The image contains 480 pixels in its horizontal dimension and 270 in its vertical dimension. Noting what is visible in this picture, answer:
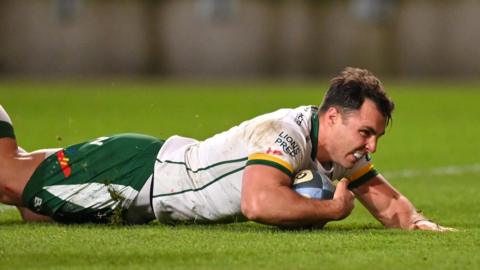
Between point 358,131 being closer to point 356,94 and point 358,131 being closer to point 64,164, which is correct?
point 356,94

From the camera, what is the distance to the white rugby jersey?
8.86m

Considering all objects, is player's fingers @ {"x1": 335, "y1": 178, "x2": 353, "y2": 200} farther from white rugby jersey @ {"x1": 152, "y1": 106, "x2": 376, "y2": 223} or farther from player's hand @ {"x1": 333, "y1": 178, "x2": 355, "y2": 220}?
white rugby jersey @ {"x1": 152, "y1": 106, "x2": 376, "y2": 223}

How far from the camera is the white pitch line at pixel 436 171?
597 inches

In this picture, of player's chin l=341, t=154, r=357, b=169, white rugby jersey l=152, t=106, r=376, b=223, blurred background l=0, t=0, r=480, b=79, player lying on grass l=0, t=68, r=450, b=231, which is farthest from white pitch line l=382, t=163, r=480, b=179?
blurred background l=0, t=0, r=480, b=79

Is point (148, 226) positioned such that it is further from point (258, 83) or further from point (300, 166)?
point (258, 83)

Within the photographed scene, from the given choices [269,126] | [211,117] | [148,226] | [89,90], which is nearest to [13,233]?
[148,226]

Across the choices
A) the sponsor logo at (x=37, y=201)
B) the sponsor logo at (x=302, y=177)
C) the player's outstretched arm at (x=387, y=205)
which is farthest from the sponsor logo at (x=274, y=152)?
the sponsor logo at (x=37, y=201)

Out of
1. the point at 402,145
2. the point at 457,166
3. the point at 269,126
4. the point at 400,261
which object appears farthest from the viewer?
the point at 402,145

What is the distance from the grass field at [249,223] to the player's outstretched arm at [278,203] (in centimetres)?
13

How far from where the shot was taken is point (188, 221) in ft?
31.1

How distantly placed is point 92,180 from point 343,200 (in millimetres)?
1848

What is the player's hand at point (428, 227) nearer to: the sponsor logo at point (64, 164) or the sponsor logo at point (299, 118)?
the sponsor logo at point (299, 118)

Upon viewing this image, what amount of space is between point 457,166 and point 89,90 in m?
17.9

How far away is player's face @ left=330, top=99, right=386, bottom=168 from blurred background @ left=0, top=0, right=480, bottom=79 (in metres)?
32.7
